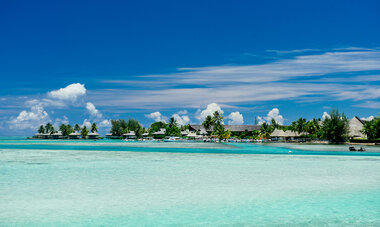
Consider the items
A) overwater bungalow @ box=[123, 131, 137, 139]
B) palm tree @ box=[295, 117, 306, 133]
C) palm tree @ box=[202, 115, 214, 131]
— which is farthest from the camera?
overwater bungalow @ box=[123, 131, 137, 139]

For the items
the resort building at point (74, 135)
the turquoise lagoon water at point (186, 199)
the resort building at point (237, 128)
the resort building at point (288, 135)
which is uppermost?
the resort building at point (237, 128)

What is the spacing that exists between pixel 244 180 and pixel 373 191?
7.06 m

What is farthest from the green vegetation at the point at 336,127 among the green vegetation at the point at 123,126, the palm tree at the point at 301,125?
the green vegetation at the point at 123,126

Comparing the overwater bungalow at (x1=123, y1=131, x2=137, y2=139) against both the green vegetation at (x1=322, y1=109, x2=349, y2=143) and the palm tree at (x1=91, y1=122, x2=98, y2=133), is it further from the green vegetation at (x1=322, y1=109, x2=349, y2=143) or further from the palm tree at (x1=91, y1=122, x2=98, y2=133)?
the green vegetation at (x1=322, y1=109, x2=349, y2=143)

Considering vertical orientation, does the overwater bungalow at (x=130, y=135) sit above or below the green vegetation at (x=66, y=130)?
below

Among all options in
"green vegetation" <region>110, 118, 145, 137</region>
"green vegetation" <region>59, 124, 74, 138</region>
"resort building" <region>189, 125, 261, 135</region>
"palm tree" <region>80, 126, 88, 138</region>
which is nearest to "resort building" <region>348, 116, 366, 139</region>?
"resort building" <region>189, 125, 261, 135</region>

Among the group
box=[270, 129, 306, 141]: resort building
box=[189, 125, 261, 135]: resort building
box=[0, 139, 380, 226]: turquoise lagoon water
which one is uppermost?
box=[189, 125, 261, 135]: resort building

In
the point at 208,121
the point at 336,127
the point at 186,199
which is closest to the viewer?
the point at 186,199

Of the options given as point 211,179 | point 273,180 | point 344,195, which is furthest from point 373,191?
point 211,179

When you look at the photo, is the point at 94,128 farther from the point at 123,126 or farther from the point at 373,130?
the point at 373,130

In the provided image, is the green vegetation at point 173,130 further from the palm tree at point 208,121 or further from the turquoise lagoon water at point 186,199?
the turquoise lagoon water at point 186,199

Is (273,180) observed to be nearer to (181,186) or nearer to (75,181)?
(181,186)

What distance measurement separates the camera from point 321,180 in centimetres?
2220

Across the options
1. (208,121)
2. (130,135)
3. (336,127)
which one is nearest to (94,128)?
(130,135)
